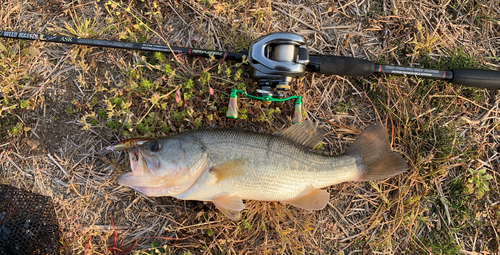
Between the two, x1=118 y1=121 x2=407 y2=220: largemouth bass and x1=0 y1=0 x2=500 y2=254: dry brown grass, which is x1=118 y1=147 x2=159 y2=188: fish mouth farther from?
x1=0 y1=0 x2=500 y2=254: dry brown grass

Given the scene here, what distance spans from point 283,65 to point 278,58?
0.09 meters

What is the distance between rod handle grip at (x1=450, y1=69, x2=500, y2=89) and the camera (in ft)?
10.7

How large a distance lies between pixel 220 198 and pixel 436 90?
3047mm

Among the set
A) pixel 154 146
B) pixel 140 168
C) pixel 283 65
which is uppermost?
pixel 283 65

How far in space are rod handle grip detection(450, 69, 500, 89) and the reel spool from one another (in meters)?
1.92

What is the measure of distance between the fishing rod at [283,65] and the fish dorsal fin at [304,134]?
162 millimetres

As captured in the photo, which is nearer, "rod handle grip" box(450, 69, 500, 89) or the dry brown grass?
the dry brown grass

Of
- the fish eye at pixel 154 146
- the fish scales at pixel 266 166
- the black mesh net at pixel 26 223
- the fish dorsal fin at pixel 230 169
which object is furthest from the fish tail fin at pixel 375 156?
the black mesh net at pixel 26 223

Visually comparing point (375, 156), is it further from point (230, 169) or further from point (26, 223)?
point (26, 223)

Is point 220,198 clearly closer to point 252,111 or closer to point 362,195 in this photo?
point 252,111

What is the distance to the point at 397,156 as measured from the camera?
2.95m

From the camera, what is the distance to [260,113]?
10.7 ft

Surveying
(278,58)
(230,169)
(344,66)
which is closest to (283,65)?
(278,58)

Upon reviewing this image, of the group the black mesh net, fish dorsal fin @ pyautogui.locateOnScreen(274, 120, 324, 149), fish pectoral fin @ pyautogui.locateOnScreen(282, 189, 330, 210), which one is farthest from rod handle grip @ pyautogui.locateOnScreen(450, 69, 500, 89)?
→ the black mesh net
